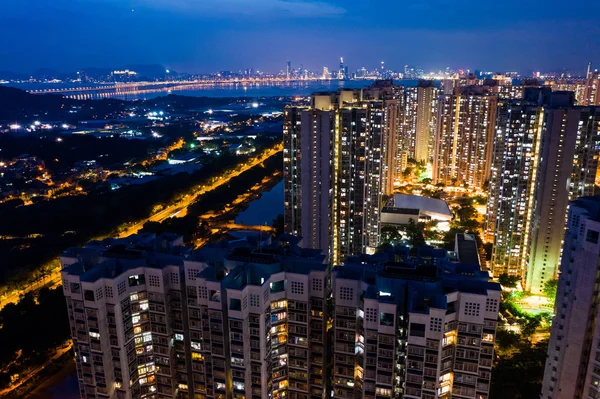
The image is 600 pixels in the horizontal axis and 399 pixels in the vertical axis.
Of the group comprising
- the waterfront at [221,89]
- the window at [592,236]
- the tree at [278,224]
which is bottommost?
the tree at [278,224]

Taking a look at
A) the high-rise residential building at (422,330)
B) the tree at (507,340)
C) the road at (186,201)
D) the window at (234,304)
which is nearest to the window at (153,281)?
the window at (234,304)

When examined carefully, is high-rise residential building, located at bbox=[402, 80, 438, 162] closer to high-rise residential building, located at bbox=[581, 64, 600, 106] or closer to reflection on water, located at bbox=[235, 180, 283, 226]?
reflection on water, located at bbox=[235, 180, 283, 226]

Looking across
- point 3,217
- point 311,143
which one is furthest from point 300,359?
point 3,217

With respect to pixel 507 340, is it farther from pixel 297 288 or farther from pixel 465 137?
pixel 465 137

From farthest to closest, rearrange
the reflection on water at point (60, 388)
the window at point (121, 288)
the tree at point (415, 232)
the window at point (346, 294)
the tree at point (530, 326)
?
the tree at point (415, 232), the tree at point (530, 326), the reflection on water at point (60, 388), the window at point (121, 288), the window at point (346, 294)

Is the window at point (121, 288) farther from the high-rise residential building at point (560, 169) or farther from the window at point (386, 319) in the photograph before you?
the high-rise residential building at point (560, 169)

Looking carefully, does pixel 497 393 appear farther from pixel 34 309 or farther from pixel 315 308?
pixel 34 309
